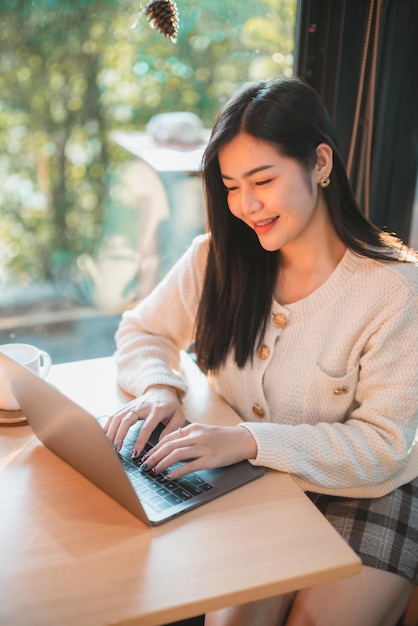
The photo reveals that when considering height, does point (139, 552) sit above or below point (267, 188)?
below

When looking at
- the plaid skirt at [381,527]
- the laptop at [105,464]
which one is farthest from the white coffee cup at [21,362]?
the plaid skirt at [381,527]

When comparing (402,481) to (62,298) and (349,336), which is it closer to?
(349,336)

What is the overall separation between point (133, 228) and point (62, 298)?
26 cm

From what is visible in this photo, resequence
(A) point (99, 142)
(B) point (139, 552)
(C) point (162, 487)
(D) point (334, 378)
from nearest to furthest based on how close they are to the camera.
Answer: (B) point (139, 552) < (C) point (162, 487) < (D) point (334, 378) < (A) point (99, 142)

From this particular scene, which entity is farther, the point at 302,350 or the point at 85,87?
the point at 85,87

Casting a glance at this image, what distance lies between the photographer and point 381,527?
3.87 ft

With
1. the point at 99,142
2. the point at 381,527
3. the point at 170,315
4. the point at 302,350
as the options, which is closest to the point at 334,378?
the point at 302,350

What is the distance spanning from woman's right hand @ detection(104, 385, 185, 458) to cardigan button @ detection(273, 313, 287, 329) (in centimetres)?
23

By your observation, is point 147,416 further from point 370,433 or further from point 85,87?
point 85,87

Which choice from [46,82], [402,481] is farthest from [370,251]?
[46,82]

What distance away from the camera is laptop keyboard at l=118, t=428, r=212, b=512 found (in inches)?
38.8

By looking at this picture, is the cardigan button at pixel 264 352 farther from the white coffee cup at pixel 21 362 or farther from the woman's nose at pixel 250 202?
the white coffee cup at pixel 21 362

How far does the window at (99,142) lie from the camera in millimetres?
1552

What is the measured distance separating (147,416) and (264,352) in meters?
0.26
